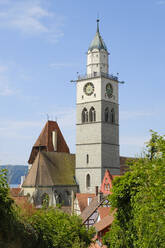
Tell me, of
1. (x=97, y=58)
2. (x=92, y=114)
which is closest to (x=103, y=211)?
(x=92, y=114)

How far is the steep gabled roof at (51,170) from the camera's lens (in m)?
47.3

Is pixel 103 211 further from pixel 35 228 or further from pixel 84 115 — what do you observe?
pixel 84 115

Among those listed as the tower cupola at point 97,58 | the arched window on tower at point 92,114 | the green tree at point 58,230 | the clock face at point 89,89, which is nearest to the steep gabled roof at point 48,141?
the arched window on tower at point 92,114

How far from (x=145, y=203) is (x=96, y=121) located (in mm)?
38645

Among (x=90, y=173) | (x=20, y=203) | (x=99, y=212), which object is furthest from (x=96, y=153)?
(x=20, y=203)

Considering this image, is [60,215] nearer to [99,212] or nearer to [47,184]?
[99,212]

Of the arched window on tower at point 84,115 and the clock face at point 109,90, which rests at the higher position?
the clock face at point 109,90

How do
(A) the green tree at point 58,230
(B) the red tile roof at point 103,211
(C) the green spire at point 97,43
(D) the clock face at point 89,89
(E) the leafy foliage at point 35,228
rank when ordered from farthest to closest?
→ 1. (C) the green spire at point 97,43
2. (D) the clock face at point 89,89
3. (B) the red tile roof at point 103,211
4. (A) the green tree at point 58,230
5. (E) the leafy foliage at point 35,228

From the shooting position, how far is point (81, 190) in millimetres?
50375

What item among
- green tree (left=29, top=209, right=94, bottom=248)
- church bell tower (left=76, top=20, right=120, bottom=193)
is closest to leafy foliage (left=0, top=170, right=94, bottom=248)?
green tree (left=29, top=209, right=94, bottom=248)

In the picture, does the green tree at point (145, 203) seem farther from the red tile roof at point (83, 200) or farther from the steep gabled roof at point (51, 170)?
the steep gabled roof at point (51, 170)

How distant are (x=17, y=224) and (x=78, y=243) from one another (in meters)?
5.47

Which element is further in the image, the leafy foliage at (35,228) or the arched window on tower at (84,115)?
the arched window on tower at (84,115)

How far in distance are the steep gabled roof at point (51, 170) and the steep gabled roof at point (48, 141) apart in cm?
354
